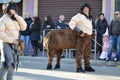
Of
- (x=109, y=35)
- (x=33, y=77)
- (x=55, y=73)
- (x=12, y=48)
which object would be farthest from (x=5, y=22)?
(x=109, y=35)

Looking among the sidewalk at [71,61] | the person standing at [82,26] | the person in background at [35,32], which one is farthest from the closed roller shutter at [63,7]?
the person standing at [82,26]

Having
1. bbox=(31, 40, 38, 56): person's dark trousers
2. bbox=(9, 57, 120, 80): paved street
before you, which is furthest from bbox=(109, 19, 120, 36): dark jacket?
bbox=(31, 40, 38, 56): person's dark trousers

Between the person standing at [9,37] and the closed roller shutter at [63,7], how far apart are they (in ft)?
32.8

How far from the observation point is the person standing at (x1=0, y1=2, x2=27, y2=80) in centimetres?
822

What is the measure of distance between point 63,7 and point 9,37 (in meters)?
10.7

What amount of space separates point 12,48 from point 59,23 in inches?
323

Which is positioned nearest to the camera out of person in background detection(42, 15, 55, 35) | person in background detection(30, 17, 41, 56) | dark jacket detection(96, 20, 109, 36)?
dark jacket detection(96, 20, 109, 36)

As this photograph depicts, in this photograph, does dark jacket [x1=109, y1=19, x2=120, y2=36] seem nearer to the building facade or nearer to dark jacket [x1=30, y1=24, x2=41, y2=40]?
the building facade

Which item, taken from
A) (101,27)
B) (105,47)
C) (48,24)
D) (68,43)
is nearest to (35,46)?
(48,24)

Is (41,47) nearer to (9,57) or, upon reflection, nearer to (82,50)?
(82,50)

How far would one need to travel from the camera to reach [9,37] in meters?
8.25

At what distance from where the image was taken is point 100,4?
711 inches

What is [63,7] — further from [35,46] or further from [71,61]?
[71,61]

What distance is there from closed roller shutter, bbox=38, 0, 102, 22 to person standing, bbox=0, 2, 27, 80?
10.00m
